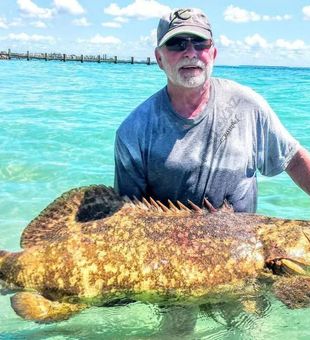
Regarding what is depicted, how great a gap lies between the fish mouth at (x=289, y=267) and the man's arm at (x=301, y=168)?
3.64 ft

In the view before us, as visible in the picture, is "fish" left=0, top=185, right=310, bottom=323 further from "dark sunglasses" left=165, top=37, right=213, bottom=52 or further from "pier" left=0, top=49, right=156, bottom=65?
"pier" left=0, top=49, right=156, bottom=65

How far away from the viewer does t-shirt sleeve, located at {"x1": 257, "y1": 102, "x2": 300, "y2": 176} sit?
453 centimetres

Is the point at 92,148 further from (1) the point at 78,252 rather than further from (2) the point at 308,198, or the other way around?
(1) the point at 78,252

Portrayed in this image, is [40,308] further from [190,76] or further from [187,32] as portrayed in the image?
[187,32]

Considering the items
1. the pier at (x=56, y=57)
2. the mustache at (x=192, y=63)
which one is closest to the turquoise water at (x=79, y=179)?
the mustache at (x=192, y=63)

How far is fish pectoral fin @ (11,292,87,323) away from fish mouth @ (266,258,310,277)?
1356 mm

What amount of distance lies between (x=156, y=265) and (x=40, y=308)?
2.74ft

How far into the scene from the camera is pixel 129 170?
14.9 feet

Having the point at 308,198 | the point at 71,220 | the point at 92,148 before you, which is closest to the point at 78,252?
the point at 71,220

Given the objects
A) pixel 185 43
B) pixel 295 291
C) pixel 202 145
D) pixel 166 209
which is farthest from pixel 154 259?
pixel 185 43

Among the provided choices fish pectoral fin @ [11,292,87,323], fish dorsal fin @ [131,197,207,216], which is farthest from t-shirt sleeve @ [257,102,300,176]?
fish pectoral fin @ [11,292,87,323]

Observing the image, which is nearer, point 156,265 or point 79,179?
point 156,265

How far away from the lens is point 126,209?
417 centimetres

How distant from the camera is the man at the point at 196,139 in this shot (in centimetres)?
444
